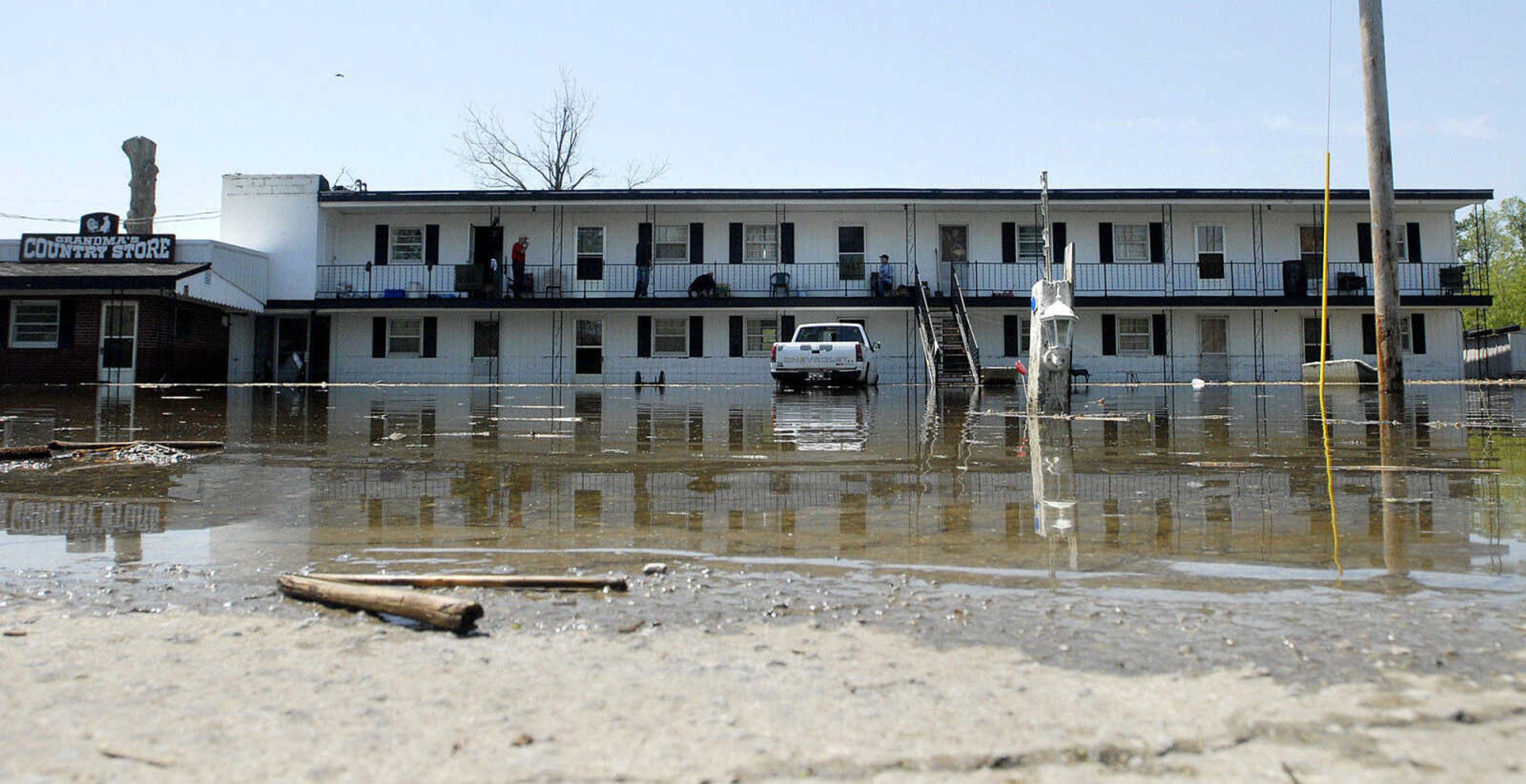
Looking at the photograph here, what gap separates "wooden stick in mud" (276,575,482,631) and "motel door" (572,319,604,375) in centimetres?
2706

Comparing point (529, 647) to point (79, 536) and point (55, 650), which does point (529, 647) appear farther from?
point (79, 536)

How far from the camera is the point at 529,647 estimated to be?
2223mm

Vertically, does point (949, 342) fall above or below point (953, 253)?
below

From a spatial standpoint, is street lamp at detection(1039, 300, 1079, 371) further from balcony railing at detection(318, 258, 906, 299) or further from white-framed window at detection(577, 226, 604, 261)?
white-framed window at detection(577, 226, 604, 261)

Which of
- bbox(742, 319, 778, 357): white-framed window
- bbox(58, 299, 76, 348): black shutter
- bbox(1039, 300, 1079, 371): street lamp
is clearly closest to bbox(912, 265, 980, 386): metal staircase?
bbox(742, 319, 778, 357): white-framed window

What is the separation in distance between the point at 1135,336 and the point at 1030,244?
4186 millimetres

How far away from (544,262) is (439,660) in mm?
28911

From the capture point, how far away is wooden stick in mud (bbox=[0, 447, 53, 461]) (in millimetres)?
5988

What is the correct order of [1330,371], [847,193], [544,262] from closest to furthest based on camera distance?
1. [1330,371]
2. [847,193]
3. [544,262]

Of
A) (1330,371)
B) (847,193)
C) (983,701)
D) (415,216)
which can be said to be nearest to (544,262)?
(415,216)

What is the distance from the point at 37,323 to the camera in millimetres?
26984

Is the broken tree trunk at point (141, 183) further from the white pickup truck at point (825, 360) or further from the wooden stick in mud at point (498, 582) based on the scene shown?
the wooden stick in mud at point (498, 582)

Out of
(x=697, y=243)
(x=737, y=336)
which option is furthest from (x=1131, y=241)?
(x=697, y=243)

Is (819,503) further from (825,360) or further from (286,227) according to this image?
(286,227)
